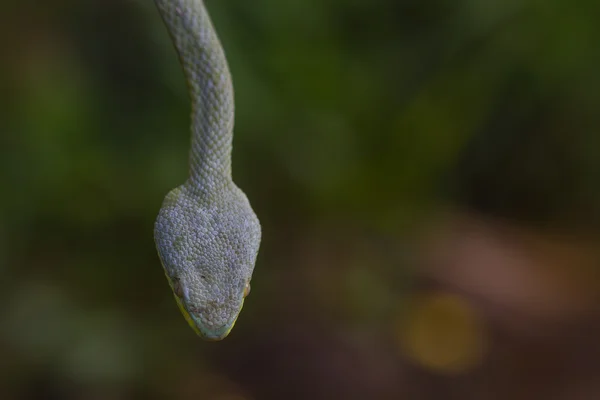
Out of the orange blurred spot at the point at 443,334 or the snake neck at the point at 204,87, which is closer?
the snake neck at the point at 204,87

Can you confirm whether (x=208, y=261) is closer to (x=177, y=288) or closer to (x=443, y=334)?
(x=177, y=288)

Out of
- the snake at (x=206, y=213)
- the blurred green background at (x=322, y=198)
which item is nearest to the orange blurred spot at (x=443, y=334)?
the blurred green background at (x=322, y=198)

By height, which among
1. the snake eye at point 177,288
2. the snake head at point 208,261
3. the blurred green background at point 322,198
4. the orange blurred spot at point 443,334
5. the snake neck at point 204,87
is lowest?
the orange blurred spot at point 443,334

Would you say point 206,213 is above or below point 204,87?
below

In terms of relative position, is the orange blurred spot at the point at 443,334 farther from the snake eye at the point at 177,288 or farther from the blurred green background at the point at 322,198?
the snake eye at the point at 177,288

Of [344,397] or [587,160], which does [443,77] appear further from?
[344,397]

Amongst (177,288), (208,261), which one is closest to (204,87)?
(208,261)

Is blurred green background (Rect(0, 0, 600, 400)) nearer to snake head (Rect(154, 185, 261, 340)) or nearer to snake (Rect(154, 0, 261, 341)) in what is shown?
snake (Rect(154, 0, 261, 341))
